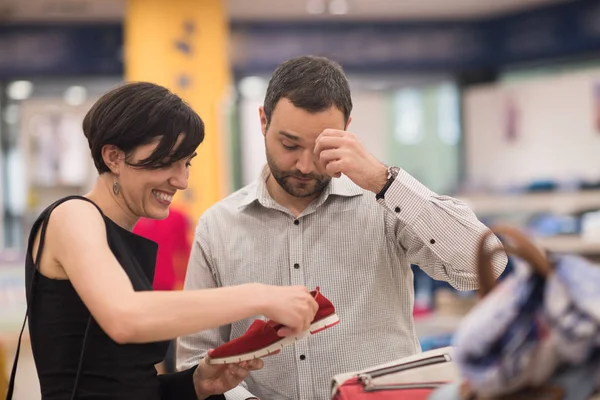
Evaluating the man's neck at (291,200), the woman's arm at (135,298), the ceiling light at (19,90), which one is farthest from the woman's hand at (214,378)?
the ceiling light at (19,90)

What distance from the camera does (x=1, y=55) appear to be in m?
10.5

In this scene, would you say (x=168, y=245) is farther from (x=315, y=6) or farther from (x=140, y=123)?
(x=315, y=6)

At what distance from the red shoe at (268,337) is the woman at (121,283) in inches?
2.6

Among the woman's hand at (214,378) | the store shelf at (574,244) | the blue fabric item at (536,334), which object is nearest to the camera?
the blue fabric item at (536,334)

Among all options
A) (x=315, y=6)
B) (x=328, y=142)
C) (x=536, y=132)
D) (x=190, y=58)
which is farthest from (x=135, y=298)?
(x=315, y=6)

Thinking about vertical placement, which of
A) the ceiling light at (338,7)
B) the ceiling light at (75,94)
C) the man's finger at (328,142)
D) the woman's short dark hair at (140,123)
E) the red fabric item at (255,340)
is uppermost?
the ceiling light at (338,7)

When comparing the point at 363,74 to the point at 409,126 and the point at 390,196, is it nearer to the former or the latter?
the point at 409,126

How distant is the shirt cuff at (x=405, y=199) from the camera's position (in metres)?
2.07

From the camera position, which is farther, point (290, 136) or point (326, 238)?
point (326, 238)

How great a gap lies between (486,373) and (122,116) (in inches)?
38.2

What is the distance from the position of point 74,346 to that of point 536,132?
887 centimetres

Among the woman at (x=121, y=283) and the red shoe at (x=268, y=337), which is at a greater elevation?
the woman at (x=121, y=283)

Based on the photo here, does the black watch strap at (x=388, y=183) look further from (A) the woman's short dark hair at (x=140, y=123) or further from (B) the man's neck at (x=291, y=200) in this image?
(A) the woman's short dark hair at (x=140, y=123)

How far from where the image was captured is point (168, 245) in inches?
215
